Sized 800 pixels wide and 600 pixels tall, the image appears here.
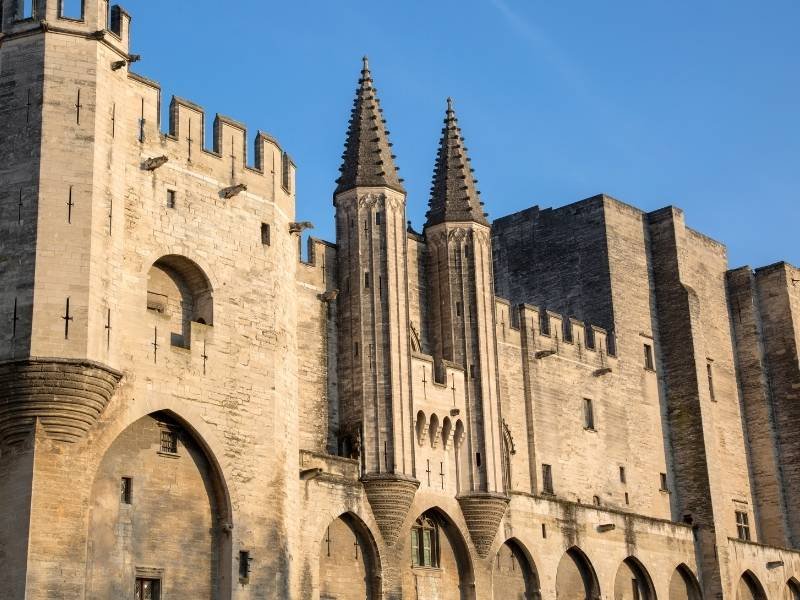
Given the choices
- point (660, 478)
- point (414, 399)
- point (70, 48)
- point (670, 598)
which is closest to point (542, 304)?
point (660, 478)

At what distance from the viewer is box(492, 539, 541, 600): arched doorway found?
125 ft

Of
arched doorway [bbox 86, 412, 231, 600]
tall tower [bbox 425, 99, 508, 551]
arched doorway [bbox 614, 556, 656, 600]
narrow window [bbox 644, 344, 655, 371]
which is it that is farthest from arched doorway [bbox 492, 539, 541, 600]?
narrow window [bbox 644, 344, 655, 371]

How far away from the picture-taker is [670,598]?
44688 millimetres

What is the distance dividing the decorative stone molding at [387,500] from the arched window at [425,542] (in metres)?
1.87

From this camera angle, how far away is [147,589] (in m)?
27.5

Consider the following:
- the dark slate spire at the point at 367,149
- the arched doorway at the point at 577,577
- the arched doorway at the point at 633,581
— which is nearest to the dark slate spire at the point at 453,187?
the dark slate spire at the point at 367,149

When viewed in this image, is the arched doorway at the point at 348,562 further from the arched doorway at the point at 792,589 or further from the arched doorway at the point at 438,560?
the arched doorway at the point at 792,589

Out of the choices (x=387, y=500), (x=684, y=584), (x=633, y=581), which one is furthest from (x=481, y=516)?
(x=684, y=584)

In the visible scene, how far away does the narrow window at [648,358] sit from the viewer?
48.8m

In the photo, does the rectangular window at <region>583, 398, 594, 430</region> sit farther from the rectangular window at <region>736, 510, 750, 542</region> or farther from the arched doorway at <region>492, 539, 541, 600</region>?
the rectangular window at <region>736, 510, 750, 542</region>

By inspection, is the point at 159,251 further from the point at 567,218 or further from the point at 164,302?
the point at 567,218

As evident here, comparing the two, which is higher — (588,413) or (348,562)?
(588,413)

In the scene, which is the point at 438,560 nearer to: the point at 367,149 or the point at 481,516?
the point at 481,516

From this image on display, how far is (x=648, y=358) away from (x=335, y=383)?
1768cm
